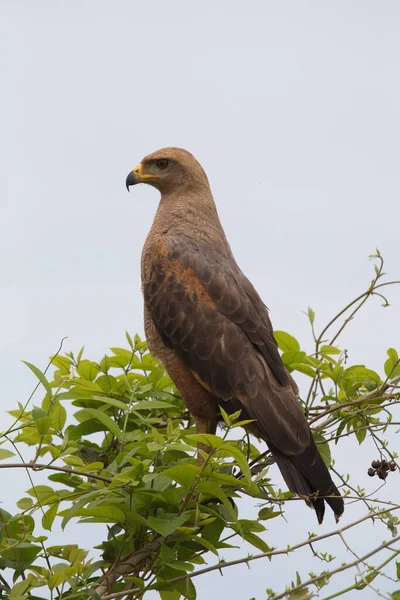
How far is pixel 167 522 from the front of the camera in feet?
9.94

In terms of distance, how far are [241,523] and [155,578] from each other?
40cm

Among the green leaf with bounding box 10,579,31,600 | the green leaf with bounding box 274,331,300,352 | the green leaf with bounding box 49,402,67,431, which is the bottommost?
the green leaf with bounding box 10,579,31,600

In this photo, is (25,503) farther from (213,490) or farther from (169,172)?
(169,172)

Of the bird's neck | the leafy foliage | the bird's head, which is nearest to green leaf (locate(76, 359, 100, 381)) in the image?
the leafy foliage

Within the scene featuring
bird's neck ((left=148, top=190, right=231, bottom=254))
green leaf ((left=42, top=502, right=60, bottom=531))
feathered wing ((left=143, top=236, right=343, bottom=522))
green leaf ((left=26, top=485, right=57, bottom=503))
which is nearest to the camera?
green leaf ((left=26, top=485, right=57, bottom=503))

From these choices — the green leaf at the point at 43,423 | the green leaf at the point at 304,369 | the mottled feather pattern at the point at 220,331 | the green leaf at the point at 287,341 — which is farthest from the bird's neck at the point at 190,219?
the green leaf at the point at 43,423

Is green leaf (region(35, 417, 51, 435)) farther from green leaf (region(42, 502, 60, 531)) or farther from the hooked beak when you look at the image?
the hooked beak

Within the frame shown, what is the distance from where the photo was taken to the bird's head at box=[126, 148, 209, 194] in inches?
205

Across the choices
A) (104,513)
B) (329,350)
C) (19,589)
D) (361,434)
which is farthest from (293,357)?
(19,589)

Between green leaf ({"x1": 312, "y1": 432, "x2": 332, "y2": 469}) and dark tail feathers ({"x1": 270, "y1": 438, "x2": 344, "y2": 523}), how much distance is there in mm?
76

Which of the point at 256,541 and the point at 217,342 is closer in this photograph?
the point at 256,541

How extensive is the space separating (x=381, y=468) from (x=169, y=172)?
216 cm

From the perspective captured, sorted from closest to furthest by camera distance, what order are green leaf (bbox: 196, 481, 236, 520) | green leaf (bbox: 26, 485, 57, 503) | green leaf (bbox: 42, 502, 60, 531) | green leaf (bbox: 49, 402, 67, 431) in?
green leaf (bbox: 196, 481, 236, 520) < green leaf (bbox: 26, 485, 57, 503) < green leaf (bbox: 42, 502, 60, 531) < green leaf (bbox: 49, 402, 67, 431)

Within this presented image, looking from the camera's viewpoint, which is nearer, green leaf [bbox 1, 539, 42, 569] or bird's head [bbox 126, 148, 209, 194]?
green leaf [bbox 1, 539, 42, 569]
